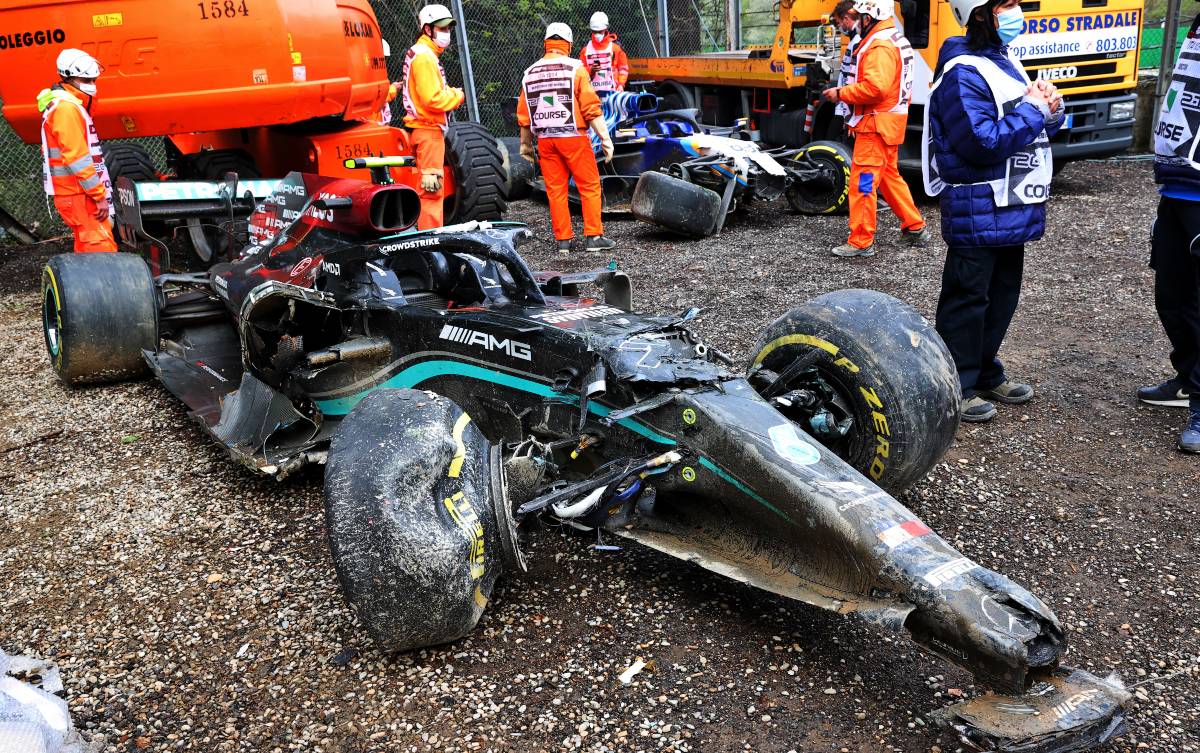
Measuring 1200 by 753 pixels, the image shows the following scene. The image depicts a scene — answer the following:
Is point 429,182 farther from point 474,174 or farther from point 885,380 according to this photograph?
point 885,380

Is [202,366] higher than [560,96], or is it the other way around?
[560,96]

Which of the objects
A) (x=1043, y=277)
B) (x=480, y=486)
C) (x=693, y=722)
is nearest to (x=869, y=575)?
(x=693, y=722)

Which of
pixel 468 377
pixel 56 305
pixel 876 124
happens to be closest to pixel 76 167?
pixel 56 305

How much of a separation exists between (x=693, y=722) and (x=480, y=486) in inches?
39.1

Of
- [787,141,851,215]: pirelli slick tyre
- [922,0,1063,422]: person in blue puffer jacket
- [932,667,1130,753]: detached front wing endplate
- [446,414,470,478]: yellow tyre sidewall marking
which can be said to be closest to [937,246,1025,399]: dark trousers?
[922,0,1063,422]: person in blue puffer jacket

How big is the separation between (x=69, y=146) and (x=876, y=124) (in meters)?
6.47

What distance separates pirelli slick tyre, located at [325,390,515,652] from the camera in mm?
2805

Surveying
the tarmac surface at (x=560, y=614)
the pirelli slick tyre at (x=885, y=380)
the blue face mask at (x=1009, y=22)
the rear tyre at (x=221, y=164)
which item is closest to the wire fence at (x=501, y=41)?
the rear tyre at (x=221, y=164)

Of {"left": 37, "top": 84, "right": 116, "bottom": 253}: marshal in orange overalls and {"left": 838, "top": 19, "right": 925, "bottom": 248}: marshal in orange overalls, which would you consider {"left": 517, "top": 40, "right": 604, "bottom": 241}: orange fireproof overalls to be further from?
{"left": 37, "top": 84, "right": 116, "bottom": 253}: marshal in orange overalls

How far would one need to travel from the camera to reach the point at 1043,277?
7.30 metres

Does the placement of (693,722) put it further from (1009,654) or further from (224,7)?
(224,7)

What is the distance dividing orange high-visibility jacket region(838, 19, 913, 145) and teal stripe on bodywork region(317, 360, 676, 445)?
519 cm

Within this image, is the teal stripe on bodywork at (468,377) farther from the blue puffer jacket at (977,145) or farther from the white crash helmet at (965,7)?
the white crash helmet at (965,7)

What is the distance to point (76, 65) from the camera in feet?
22.8
